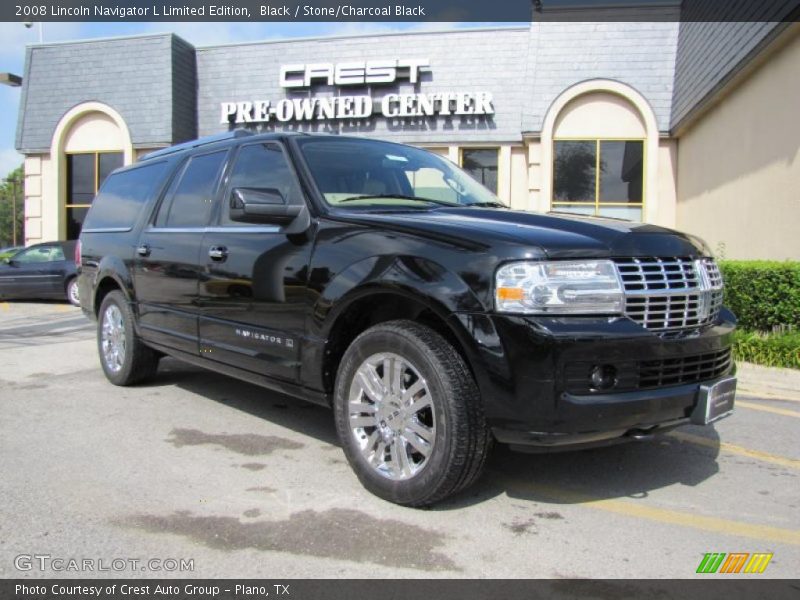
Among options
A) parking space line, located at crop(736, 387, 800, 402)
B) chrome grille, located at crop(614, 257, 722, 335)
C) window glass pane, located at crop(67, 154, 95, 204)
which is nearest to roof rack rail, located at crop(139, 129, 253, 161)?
chrome grille, located at crop(614, 257, 722, 335)

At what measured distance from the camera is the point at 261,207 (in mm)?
3727

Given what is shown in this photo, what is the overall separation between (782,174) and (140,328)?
8.88m

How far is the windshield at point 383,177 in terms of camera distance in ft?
13.3

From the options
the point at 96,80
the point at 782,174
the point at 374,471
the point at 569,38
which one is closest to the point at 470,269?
the point at 374,471

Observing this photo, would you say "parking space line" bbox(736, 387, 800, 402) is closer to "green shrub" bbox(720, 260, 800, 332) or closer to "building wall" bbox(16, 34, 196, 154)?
"green shrub" bbox(720, 260, 800, 332)

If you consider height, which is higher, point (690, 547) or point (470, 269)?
point (470, 269)

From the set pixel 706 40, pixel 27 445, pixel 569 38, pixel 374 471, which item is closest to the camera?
pixel 374 471

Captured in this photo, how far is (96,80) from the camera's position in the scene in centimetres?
1914

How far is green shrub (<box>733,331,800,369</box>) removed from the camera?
668cm

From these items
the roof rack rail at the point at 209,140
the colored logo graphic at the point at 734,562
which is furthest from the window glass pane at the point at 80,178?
the colored logo graphic at the point at 734,562

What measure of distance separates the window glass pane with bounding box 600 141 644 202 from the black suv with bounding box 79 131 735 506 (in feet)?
39.1

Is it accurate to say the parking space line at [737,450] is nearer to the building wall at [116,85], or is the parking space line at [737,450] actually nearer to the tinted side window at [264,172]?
the tinted side window at [264,172]

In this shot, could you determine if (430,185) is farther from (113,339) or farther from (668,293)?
(113,339)

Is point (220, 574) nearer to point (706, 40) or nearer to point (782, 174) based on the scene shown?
point (782, 174)
